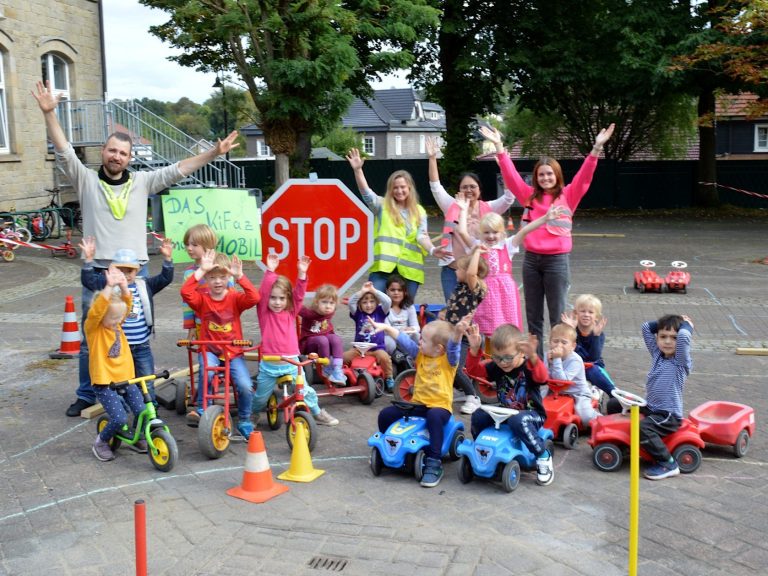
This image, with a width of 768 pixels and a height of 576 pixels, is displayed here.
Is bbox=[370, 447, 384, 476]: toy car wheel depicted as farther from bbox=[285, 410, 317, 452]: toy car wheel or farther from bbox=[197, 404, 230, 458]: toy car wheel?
bbox=[197, 404, 230, 458]: toy car wheel

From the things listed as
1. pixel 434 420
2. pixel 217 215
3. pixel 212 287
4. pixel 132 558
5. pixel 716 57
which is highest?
pixel 716 57

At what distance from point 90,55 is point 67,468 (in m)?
22.2

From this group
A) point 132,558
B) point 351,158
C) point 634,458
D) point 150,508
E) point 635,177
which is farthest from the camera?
point 635,177

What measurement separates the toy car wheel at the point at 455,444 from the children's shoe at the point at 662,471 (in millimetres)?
1272

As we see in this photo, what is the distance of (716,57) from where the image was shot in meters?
24.0

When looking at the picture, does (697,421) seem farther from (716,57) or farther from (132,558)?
(716,57)

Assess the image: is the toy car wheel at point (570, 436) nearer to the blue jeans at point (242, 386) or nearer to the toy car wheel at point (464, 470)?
the toy car wheel at point (464, 470)

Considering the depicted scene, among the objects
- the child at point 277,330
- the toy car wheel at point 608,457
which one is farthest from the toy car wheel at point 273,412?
the toy car wheel at point 608,457

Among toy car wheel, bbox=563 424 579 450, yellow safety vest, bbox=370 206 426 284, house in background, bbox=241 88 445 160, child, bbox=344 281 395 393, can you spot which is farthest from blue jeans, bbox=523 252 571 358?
house in background, bbox=241 88 445 160

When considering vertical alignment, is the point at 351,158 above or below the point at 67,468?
above

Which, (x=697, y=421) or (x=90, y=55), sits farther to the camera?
(x=90, y=55)

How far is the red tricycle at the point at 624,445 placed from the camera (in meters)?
5.95

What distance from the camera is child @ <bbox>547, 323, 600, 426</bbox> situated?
6.66m

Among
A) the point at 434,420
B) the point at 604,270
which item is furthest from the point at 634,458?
the point at 604,270
